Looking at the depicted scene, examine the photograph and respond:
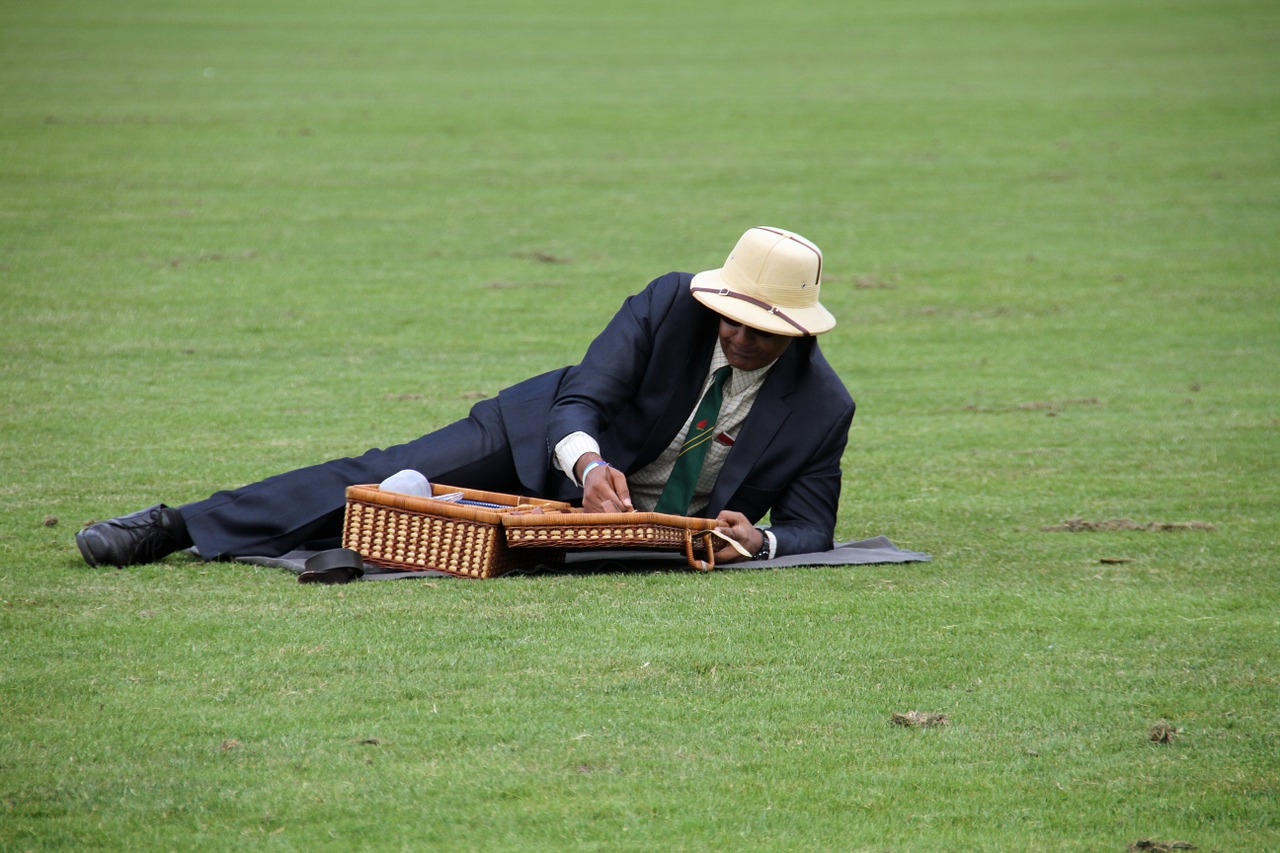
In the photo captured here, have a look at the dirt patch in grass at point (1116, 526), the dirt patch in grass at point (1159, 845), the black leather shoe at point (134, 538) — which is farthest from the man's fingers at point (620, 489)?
the dirt patch in grass at point (1116, 526)

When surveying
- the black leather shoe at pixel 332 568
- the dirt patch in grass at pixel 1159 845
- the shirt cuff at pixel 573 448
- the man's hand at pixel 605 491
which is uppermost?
the shirt cuff at pixel 573 448

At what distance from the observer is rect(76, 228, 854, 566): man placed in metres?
5.88

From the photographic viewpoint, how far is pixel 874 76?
2950cm

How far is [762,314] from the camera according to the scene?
579 cm

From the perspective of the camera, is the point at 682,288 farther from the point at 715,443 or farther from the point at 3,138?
the point at 3,138

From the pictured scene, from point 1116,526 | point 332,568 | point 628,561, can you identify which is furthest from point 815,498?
point 332,568

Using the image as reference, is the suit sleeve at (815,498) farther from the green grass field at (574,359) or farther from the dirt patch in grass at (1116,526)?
the dirt patch in grass at (1116,526)

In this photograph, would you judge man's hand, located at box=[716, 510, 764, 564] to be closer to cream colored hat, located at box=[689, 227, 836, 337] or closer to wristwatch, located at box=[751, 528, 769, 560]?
wristwatch, located at box=[751, 528, 769, 560]

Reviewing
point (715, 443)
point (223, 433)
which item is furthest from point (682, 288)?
point (223, 433)

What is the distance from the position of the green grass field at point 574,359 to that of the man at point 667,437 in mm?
296

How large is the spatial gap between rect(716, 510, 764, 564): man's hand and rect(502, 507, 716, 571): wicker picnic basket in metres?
0.25

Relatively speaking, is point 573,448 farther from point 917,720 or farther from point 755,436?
point 917,720

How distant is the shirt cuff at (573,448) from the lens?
5.77 meters

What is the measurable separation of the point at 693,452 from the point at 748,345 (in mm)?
510
